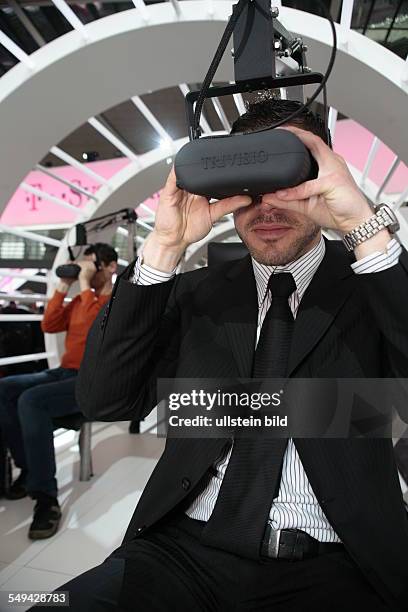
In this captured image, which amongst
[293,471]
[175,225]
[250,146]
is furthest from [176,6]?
[293,471]

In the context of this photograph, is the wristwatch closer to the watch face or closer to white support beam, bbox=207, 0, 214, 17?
the watch face

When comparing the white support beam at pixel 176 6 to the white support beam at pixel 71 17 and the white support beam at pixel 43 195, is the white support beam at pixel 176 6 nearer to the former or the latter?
the white support beam at pixel 71 17

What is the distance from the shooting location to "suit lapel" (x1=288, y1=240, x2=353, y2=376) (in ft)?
3.05

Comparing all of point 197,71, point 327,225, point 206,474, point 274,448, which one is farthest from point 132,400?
point 197,71

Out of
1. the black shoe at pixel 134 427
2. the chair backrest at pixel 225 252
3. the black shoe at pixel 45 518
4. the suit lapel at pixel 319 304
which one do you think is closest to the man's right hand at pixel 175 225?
the suit lapel at pixel 319 304

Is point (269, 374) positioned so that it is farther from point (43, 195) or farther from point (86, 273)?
point (43, 195)

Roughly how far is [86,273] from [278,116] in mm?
2085

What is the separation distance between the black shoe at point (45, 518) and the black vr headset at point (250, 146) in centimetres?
180

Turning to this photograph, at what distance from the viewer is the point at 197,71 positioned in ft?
5.33

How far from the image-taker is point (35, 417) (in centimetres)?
229

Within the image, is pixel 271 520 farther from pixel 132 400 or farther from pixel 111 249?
pixel 111 249

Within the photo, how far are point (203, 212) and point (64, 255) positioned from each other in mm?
2355

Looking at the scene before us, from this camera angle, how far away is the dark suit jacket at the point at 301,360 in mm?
851

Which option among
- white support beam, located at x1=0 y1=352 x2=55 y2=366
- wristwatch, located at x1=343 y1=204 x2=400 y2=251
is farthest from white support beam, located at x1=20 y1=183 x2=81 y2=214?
wristwatch, located at x1=343 y1=204 x2=400 y2=251
